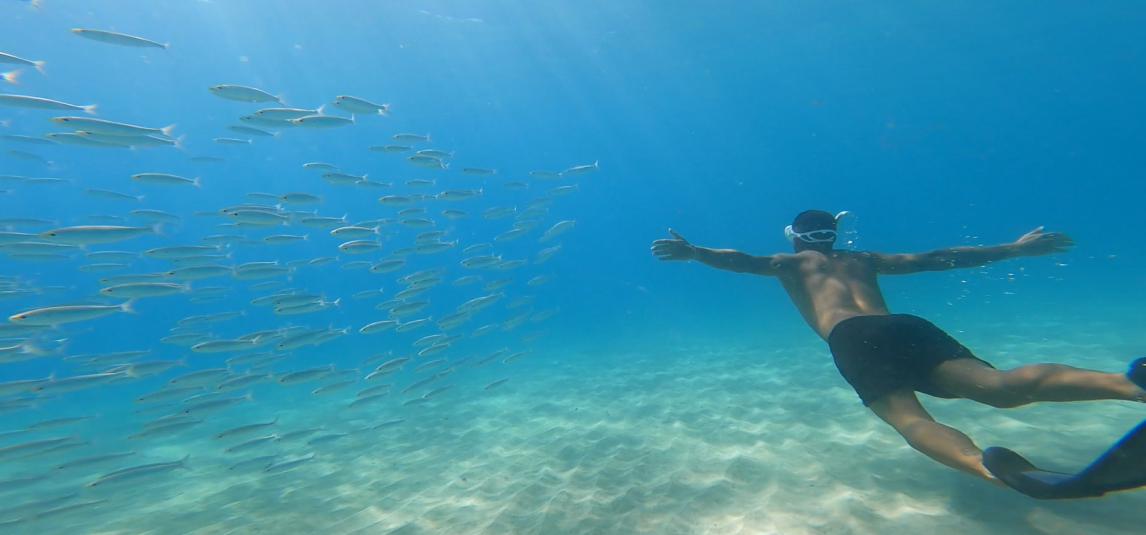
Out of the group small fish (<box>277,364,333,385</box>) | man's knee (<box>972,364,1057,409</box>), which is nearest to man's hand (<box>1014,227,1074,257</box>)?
man's knee (<box>972,364,1057,409</box>)

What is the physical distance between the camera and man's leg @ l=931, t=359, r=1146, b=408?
2619mm

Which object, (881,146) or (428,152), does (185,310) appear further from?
(881,146)

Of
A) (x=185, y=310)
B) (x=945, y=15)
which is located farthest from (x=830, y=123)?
(x=185, y=310)

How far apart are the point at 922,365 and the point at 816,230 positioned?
1702mm

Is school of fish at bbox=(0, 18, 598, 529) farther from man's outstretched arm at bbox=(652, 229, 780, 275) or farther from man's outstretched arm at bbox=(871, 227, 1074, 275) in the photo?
man's outstretched arm at bbox=(871, 227, 1074, 275)

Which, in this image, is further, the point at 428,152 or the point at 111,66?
the point at 111,66

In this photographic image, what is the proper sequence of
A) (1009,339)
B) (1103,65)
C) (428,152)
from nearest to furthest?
(428,152)
(1009,339)
(1103,65)

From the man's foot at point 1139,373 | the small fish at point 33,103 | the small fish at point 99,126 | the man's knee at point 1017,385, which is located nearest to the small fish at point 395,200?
the small fish at point 99,126

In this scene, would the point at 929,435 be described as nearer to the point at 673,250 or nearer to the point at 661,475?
the point at 673,250

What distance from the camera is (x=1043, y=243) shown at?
14.8 ft

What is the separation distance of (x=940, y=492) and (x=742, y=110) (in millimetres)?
55875

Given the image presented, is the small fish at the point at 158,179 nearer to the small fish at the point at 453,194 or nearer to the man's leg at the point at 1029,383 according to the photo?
the small fish at the point at 453,194

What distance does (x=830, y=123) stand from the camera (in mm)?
63156

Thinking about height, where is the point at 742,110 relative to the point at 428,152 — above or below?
above
